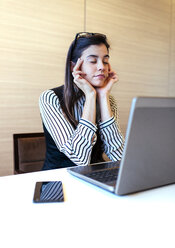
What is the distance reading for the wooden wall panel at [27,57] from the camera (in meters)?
2.36

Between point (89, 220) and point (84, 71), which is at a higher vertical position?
point (84, 71)

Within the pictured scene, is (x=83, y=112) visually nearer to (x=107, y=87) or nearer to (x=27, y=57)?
(x=107, y=87)

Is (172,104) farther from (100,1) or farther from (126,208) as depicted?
(100,1)

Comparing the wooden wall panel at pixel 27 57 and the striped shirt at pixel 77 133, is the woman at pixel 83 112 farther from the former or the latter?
the wooden wall panel at pixel 27 57

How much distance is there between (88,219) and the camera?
60 centimetres

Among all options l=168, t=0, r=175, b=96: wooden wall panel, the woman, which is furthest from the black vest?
l=168, t=0, r=175, b=96: wooden wall panel

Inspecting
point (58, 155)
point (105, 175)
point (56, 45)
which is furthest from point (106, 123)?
point (56, 45)

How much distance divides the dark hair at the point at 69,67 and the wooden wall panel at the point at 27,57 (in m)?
0.98

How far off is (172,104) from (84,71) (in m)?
0.94

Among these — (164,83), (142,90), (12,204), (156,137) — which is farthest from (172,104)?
(164,83)

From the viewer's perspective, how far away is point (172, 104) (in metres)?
0.67

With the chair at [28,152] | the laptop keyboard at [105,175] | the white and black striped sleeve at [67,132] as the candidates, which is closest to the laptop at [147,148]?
the laptop keyboard at [105,175]

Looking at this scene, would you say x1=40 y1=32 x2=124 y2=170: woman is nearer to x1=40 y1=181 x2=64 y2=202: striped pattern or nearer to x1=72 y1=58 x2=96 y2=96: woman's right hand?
x1=72 y1=58 x2=96 y2=96: woman's right hand

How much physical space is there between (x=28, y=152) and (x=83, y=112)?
59 cm
